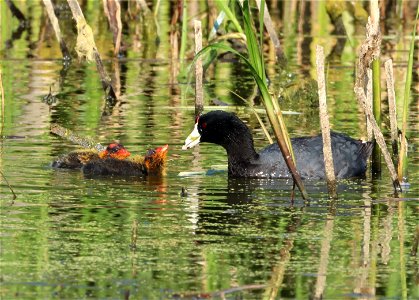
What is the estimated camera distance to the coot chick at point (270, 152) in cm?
988

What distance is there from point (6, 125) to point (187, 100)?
2553mm

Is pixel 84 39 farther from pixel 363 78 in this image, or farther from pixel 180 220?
pixel 180 220

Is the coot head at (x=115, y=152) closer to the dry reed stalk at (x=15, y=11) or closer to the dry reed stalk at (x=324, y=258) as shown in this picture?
the dry reed stalk at (x=324, y=258)

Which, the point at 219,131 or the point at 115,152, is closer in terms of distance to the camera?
the point at 115,152

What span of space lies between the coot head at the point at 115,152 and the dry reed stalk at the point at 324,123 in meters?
1.99

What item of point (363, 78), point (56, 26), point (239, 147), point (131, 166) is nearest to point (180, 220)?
point (363, 78)

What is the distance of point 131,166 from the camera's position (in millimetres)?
9898

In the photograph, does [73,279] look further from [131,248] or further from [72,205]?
[72,205]

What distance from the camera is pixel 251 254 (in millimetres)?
6891

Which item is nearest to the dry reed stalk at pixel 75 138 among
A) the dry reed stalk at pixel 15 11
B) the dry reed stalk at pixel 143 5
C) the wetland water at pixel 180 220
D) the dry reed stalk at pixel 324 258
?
the wetland water at pixel 180 220

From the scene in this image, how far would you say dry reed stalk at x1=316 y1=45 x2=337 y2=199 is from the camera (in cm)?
826

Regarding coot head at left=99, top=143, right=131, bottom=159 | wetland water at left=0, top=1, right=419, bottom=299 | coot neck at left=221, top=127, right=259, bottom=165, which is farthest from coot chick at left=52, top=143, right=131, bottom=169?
coot neck at left=221, top=127, right=259, bottom=165

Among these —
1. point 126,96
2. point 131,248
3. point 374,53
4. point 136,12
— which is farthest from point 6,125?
point 136,12

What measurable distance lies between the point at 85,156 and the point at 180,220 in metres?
2.32
